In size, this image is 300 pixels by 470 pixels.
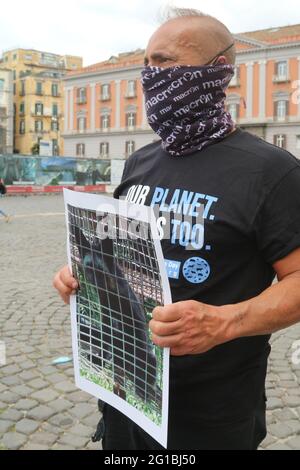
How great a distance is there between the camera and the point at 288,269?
1523 mm

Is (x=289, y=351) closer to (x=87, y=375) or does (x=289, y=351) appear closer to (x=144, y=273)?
(x=87, y=375)

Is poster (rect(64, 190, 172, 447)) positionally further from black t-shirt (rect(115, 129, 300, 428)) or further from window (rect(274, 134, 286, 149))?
window (rect(274, 134, 286, 149))

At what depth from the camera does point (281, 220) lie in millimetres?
1508

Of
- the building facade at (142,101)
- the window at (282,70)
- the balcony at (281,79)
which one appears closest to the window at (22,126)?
the building facade at (142,101)

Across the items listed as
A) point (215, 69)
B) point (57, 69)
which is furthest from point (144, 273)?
point (57, 69)

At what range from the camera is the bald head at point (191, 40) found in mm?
1646

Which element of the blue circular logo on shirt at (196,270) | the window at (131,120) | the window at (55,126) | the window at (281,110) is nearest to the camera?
the blue circular logo on shirt at (196,270)

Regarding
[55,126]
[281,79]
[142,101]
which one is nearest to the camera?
[142,101]

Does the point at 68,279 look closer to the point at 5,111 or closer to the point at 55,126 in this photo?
the point at 5,111

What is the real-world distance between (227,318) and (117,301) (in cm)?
34

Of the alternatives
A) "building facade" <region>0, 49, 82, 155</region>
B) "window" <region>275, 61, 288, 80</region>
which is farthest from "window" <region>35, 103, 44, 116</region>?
"window" <region>275, 61, 288, 80</region>

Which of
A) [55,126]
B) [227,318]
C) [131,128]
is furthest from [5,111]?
[227,318]

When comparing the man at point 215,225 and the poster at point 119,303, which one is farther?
the man at point 215,225

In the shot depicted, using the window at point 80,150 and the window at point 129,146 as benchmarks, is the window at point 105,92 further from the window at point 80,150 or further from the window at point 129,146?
the window at point 80,150
